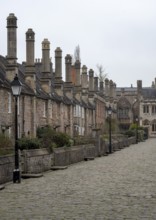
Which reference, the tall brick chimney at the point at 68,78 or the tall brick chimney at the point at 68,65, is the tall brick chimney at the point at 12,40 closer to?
the tall brick chimney at the point at 68,65

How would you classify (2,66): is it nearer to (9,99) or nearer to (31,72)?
(31,72)

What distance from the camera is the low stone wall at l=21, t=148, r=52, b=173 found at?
2314 cm

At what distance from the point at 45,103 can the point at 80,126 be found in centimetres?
1963

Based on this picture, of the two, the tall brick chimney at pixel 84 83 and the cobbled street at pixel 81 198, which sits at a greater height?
the tall brick chimney at pixel 84 83

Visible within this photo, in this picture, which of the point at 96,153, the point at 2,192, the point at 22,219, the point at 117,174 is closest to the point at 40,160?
the point at 117,174

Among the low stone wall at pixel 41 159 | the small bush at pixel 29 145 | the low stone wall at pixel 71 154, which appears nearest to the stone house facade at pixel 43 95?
the low stone wall at pixel 71 154

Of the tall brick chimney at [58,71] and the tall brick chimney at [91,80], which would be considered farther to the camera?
the tall brick chimney at [91,80]

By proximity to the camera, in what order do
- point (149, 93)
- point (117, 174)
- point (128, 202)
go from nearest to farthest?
1. point (128, 202)
2. point (117, 174)
3. point (149, 93)

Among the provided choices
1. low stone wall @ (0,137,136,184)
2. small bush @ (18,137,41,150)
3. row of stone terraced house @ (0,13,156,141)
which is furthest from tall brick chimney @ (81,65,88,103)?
small bush @ (18,137,41,150)

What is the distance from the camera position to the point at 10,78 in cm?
4300

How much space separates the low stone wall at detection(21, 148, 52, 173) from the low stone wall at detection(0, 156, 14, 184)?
1.98 m

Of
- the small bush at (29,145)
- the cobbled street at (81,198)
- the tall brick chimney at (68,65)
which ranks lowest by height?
the cobbled street at (81,198)

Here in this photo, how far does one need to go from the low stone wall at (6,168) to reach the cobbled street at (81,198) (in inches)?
25.2

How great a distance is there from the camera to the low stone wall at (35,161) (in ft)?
75.9
